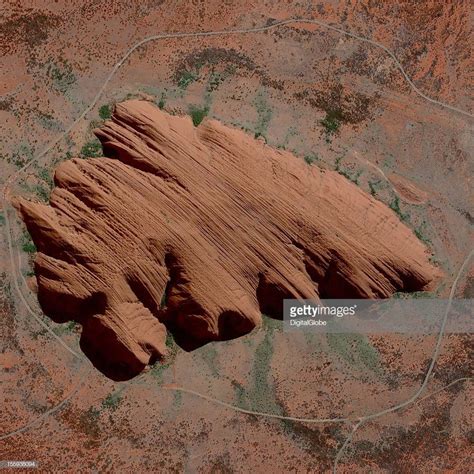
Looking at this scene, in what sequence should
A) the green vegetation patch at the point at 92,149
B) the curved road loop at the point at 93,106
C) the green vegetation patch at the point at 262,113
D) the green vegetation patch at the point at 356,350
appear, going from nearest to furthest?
the curved road loop at the point at 93,106 → the green vegetation patch at the point at 92,149 → the green vegetation patch at the point at 356,350 → the green vegetation patch at the point at 262,113

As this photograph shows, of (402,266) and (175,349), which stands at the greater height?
(402,266)

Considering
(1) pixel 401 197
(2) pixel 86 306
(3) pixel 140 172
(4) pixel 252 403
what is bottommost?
(4) pixel 252 403

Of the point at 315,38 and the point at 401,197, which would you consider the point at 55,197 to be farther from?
the point at 401,197

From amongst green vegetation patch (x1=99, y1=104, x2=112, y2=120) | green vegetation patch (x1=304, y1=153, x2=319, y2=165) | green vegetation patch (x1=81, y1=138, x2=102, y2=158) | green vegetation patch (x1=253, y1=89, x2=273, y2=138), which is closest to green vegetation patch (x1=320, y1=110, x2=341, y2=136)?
green vegetation patch (x1=304, y1=153, x2=319, y2=165)

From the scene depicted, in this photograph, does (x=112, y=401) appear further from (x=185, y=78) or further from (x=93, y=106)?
(x=185, y=78)

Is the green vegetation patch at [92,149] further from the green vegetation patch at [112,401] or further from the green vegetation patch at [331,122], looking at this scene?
the green vegetation patch at [112,401]

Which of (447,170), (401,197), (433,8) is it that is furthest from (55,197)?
(433,8)

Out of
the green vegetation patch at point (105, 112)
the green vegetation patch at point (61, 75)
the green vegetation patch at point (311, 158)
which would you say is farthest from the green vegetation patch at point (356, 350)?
the green vegetation patch at point (61, 75)

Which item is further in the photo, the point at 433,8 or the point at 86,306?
the point at 433,8
